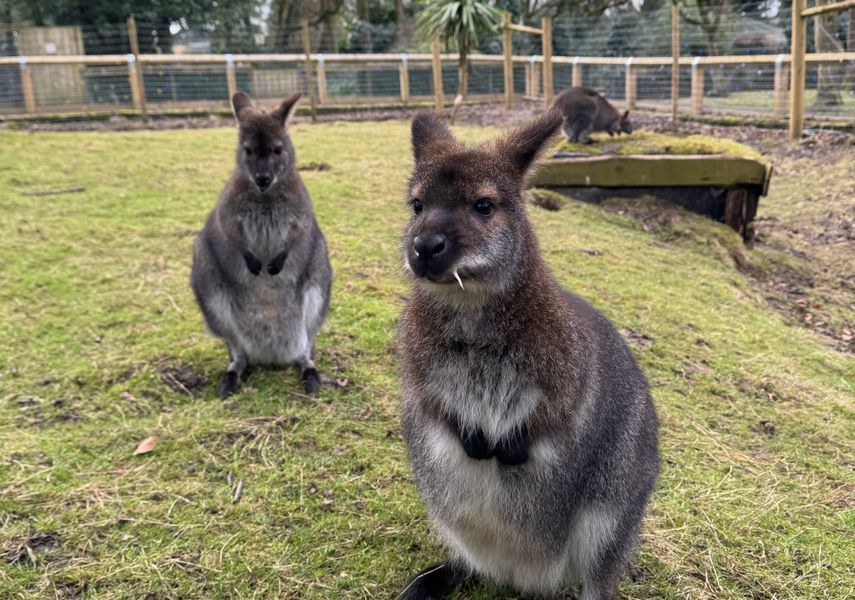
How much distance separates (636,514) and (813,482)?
1.30 metres

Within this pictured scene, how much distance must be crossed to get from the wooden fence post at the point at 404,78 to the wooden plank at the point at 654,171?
358 inches

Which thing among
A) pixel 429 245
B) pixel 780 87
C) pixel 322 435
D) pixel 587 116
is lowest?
pixel 322 435

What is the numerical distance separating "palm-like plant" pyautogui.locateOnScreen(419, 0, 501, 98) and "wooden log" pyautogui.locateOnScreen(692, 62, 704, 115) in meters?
3.60

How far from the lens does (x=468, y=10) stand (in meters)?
12.3

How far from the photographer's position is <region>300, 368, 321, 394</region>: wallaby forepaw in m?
3.72

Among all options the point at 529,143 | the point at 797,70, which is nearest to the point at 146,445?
the point at 529,143

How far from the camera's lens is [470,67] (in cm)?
1698

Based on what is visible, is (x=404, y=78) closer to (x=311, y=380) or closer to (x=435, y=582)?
(x=311, y=380)

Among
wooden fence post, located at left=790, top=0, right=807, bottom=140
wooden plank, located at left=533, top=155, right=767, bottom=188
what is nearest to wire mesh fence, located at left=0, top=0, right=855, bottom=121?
wooden fence post, located at left=790, top=0, right=807, bottom=140

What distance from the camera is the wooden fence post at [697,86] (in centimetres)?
1265

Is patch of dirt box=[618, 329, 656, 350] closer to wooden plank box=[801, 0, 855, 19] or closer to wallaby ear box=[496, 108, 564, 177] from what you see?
wallaby ear box=[496, 108, 564, 177]

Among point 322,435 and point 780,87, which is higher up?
point 780,87

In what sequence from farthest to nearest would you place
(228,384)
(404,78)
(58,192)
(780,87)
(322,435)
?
(404,78), (780,87), (58,192), (228,384), (322,435)

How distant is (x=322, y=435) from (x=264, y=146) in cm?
164
